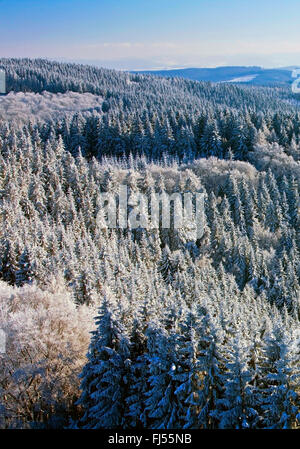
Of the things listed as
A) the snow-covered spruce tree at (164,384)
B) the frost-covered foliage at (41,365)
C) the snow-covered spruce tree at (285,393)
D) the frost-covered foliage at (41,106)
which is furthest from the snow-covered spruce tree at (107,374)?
the frost-covered foliage at (41,106)

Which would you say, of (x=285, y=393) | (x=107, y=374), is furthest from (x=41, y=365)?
(x=285, y=393)

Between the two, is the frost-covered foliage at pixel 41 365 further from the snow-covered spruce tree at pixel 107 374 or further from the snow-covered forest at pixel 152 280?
the snow-covered spruce tree at pixel 107 374

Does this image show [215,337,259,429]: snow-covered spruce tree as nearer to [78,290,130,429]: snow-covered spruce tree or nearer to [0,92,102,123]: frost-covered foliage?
[78,290,130,429]: snow-covered spruce tree

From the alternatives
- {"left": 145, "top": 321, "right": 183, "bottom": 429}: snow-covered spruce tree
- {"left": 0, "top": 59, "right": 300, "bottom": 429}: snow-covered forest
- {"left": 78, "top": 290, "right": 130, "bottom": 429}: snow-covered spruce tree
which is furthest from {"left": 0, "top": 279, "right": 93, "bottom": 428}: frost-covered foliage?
{"left": 145, "top": 321, "right": 183, "bottom": 429}: snow-covered spruce tree

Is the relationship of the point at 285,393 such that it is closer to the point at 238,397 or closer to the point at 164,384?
the point at 238,397

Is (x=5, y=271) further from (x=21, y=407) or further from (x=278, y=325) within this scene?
(x=278, y=325)

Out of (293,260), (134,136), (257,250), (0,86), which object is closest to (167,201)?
(257,250)
